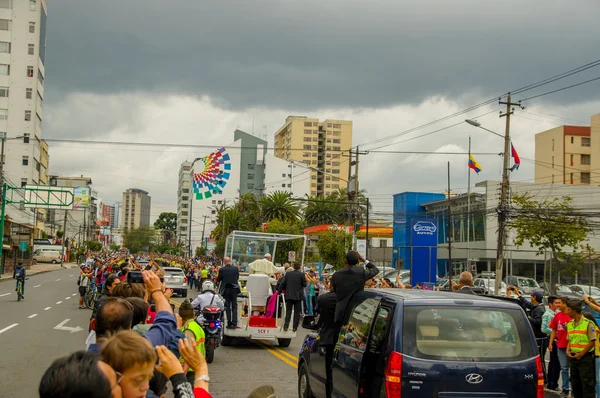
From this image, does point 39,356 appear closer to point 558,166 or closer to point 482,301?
point 482,301

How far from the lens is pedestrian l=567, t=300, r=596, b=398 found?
33.9 feet

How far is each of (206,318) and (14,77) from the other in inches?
3483

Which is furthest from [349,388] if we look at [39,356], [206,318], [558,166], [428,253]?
[558,166]

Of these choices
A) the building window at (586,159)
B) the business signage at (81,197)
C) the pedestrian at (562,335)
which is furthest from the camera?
the building window at (586,159)

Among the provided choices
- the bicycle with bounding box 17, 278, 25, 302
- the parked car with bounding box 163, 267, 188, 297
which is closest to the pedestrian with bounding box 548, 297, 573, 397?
the bicycle with bounding box 17, 278, 25, 302

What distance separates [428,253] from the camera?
1187 inches

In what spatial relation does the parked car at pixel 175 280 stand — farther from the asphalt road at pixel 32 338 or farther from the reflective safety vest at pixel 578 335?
the reflective safety vest at pixel 578 335

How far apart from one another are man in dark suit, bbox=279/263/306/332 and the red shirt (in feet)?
20.5

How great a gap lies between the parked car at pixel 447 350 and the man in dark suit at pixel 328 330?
1204mm

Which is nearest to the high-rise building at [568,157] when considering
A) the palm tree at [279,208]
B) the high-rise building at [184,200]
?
the palm tree at [279,208]

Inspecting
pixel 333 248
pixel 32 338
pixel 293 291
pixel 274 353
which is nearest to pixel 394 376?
pixel 274 353

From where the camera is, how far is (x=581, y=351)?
34.1ft

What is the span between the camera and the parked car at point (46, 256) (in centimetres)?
9706

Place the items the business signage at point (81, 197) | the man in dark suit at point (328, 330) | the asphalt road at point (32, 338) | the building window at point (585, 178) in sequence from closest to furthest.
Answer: the man in dark suit at point (328, 330), the asphalt road at point (32, 338), the business signage at point (81, 197), the building window at point (585, 178)
